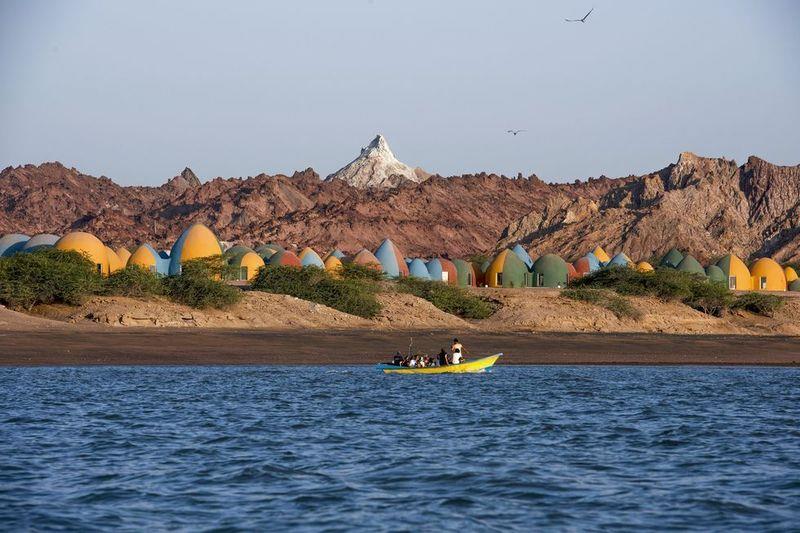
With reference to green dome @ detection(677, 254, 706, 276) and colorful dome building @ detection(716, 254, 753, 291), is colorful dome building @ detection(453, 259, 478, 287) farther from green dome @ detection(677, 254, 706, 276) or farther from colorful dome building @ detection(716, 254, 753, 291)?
colorful dome building @ detection(716, 254, 753, 291)

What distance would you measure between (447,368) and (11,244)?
163 feet

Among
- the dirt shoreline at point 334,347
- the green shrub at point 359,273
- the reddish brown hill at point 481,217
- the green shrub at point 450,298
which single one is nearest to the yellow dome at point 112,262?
the green shrub at point 359,273

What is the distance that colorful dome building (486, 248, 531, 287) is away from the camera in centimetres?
7738

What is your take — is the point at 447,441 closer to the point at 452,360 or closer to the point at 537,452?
the point at 537,452

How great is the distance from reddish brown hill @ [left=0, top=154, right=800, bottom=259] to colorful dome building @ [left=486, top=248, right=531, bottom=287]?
39736 millimetres

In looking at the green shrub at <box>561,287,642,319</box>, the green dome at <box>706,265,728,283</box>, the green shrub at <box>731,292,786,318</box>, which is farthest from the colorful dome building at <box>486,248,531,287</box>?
the green shrub at <box>561,287,642,319</box>

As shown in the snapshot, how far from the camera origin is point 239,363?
3584cm

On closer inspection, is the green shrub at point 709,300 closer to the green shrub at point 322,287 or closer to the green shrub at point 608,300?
the green shrub at point 608,300

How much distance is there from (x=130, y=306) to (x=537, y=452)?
2726 centimetres

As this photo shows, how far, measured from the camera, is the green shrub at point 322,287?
51.7 meters

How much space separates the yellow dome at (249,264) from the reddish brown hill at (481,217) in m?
52.2

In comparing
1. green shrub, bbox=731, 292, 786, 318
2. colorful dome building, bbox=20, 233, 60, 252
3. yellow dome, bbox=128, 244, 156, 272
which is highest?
colorful dome building, bbox=20, 233, 60, 252

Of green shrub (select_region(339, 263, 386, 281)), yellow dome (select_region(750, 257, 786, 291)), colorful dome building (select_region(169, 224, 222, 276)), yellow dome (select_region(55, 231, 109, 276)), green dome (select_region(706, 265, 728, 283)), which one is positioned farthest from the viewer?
yellow dome (select_region(750, 257, 786, 291))

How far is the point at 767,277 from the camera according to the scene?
84.5 metres
